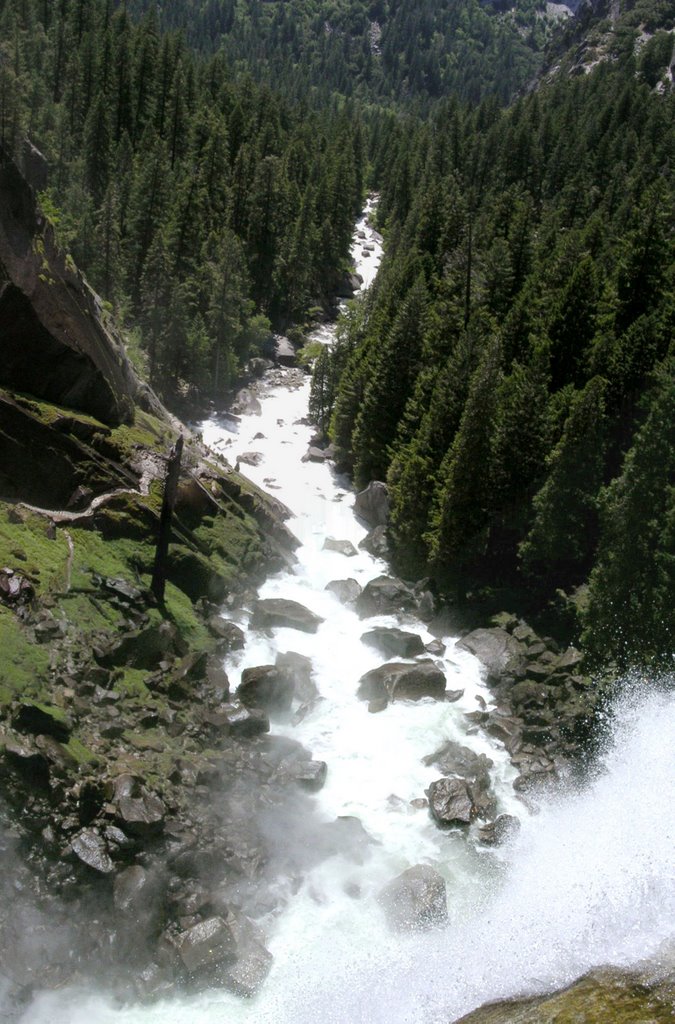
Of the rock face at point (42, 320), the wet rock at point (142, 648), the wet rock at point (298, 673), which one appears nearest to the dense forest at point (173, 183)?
the rock face at point (42, 320)

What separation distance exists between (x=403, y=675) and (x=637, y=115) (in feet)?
329

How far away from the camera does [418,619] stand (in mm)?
34969

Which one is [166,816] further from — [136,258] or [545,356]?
Answer: [136,258]

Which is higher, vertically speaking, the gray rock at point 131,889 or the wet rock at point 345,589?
the gray rock at point 131,889

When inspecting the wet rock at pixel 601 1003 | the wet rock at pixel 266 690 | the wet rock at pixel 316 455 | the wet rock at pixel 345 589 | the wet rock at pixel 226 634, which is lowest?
the wet rock at pixel 316 455

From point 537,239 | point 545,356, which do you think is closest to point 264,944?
point 545,356

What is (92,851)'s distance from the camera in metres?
18.4

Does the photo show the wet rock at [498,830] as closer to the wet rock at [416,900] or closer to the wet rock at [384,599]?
the wet rock at [416,900]

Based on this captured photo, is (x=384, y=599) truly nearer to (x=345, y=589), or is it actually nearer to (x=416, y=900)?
(x=345, y=589)

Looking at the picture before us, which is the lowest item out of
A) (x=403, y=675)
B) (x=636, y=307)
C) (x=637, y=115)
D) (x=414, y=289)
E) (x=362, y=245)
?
(x=362, y=245)

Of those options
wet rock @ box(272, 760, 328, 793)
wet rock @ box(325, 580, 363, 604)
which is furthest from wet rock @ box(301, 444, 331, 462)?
wet rock @ box(272, 760, 328, 793)

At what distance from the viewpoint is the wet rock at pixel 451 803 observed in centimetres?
2280

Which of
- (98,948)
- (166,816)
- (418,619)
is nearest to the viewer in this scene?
(98,948)

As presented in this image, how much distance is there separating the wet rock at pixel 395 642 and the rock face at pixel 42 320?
1498cm
